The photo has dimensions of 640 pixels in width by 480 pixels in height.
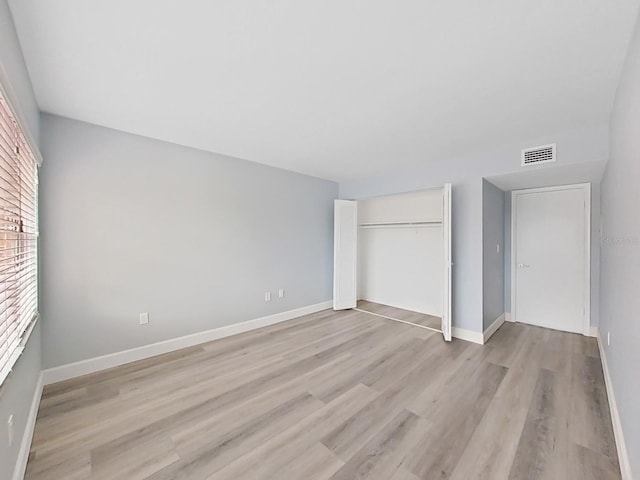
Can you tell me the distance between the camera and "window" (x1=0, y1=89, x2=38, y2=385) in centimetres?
129

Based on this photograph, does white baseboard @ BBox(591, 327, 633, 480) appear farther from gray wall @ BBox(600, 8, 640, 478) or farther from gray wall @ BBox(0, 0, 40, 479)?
gray wall @ BBox(0, 0, 40, 479)

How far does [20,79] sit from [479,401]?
149 inches

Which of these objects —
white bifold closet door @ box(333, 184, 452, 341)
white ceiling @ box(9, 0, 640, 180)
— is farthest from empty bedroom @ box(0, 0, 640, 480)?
white bifold closet door @ box(333, 184, 452, 341)

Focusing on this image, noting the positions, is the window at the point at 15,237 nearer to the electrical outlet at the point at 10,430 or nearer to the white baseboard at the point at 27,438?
the electrical outlet at the point at 10,430

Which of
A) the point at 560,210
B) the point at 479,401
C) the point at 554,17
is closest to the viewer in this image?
the point at 554,17

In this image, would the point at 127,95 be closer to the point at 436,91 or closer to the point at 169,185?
the point at 169,185

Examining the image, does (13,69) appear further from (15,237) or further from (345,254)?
(345,254)

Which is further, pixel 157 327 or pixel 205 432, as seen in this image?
pixel 157 327

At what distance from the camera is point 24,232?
68.4 inches

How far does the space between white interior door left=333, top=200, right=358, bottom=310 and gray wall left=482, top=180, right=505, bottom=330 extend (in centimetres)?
205

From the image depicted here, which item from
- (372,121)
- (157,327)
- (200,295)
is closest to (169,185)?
(200,295)

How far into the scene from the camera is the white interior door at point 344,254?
461 centimetres

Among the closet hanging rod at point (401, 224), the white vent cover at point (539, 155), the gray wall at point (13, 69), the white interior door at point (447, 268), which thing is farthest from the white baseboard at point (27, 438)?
the closet hanging rod at point (401, 224)

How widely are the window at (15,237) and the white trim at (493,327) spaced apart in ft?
13.5
